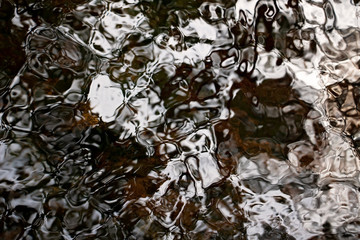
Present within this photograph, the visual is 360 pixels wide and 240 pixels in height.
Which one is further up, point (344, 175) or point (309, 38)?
point (309, 38)

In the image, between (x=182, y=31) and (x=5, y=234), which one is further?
(x=182, y=31)

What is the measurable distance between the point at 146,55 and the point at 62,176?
2.34 ft

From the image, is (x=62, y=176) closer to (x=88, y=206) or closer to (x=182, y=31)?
(x=88, y=206)

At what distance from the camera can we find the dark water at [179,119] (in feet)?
5.89

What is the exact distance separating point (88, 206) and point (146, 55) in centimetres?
78

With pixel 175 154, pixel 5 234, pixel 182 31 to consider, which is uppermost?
pixel 182 31

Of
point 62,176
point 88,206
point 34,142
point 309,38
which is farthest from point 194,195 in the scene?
point 309,38

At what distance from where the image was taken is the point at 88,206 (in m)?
1.78

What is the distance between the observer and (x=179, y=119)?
6.18 feet

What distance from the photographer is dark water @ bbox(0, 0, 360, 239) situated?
70.6 inches

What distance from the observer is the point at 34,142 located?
1.82 meters

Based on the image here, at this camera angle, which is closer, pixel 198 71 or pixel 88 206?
pixel 88 206

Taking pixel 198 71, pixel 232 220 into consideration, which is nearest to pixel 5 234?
pixel 232 220

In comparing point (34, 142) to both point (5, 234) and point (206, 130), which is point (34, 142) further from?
point (206, 130)
